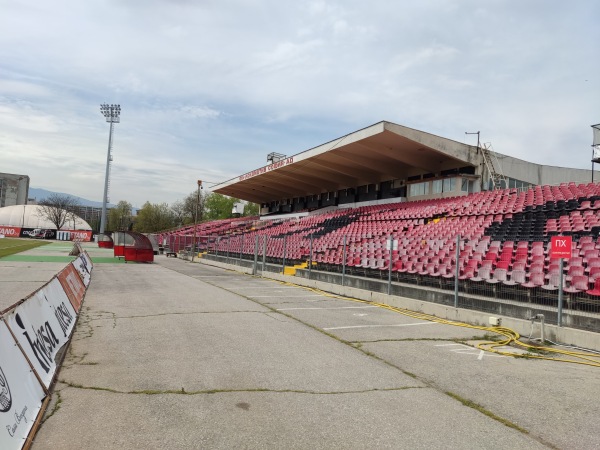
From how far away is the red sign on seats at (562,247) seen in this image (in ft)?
25.8

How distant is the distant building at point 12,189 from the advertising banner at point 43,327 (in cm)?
15314

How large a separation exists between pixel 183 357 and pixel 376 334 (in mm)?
3911

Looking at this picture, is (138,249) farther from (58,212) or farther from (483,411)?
(58,212)

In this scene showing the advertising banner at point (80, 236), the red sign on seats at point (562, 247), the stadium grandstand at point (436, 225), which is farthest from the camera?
the advertising banner at point (80, 236)

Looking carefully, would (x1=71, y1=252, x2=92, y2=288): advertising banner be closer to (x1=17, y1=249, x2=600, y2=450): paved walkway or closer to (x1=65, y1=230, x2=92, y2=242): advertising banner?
(x1=17, y1=249, x2=600, y2=450): paved walkway

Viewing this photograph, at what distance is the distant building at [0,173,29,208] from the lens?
136 meters

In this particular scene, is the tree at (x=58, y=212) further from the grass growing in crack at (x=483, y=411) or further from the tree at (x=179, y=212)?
the grass growing in crack at (x=483, y=411)

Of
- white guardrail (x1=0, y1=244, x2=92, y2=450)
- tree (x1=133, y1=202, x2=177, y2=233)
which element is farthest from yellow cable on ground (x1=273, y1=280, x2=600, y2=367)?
tree (x1=133, y1=202, x2=177, y2=233)

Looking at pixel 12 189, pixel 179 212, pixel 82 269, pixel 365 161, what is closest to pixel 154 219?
pixel 179 212

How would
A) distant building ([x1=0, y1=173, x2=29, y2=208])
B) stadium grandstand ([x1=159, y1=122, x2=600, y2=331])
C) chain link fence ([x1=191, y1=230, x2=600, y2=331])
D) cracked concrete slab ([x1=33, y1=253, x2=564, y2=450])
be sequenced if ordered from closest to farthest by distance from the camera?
1. cracked concrete slab ([x1=33, y1=253, x2=564, y2=450])
2. chain link fence ([x1=191, y1=230, x2=600, y2=331])
3. stadium grandstand ([x1=159, y1=122, x2=600, y2=331])
4. distant building ([x1=0, y1=173, x2=29, y2=208])

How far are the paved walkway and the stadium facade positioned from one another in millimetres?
16736

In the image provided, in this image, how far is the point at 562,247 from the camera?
796 cm

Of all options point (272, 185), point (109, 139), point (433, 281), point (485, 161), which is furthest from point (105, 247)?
point (433, 281)

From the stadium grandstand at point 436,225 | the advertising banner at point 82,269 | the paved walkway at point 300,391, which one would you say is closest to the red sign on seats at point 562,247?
the stadium grandstand at point 436,225
